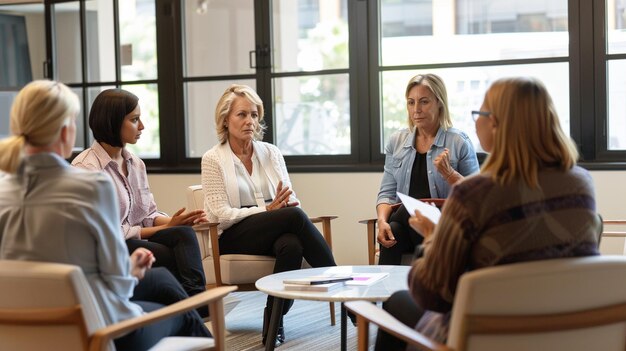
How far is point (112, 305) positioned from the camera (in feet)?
8.15

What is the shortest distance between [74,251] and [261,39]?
4294mm

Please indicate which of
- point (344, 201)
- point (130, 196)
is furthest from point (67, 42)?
point (130, 196)

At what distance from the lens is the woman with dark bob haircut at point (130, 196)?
4.08 m

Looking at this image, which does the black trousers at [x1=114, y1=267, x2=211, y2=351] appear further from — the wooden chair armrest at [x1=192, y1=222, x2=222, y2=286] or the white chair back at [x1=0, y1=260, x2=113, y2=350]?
the wooden chair armrest at [x1=192, y1=222, x2=222, y2=286]

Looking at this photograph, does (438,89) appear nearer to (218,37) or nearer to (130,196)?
(130,196)

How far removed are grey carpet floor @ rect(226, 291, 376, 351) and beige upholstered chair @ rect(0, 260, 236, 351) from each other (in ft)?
6.51

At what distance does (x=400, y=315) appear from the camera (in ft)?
8.60

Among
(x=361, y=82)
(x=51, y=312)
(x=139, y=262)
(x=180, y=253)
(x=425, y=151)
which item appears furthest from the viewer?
(x=361, y=82)

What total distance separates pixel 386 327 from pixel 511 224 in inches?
17.3

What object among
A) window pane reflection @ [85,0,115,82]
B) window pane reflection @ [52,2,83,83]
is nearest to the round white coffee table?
window pane reflection @ [85,0,115,82]

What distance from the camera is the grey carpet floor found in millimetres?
4352

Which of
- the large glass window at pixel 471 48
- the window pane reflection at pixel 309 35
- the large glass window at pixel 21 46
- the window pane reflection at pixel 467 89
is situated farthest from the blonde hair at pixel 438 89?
the large glass window at pixel 21 46

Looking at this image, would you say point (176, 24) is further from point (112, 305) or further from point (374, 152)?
point (112, 305)

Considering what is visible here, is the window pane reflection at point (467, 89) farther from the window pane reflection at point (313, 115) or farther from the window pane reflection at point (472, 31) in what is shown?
the window pane reflection at point (313, 115)
